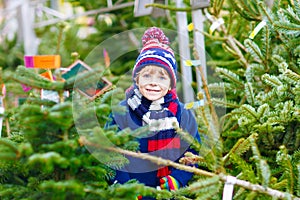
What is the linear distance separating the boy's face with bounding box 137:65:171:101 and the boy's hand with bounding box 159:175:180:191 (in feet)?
0.83

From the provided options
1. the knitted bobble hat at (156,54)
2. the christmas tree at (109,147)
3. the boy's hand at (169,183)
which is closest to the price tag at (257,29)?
the christmas tree at (109,147)

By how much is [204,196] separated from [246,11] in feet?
3.15

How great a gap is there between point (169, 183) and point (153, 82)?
32 centimetres

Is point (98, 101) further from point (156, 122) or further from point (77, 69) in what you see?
point (77, 69)

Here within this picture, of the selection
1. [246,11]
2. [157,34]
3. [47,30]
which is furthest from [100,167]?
[47,30]

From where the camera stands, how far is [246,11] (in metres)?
1.91

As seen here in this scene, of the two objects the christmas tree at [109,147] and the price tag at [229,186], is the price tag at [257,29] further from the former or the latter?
the price tag at [229,186]

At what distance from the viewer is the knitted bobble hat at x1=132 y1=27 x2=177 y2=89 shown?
4.82ft

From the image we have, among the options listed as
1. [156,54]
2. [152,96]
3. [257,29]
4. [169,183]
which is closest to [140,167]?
[169,183]

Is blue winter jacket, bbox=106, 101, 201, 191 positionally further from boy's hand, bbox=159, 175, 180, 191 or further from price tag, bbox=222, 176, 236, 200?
price tag, bbox=222, 176, 236, 200

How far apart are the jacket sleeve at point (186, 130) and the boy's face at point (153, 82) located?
122mm

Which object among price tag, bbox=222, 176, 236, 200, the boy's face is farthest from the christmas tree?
the boy's face

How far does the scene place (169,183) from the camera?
1.47m

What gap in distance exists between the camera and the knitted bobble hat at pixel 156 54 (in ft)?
4.82
